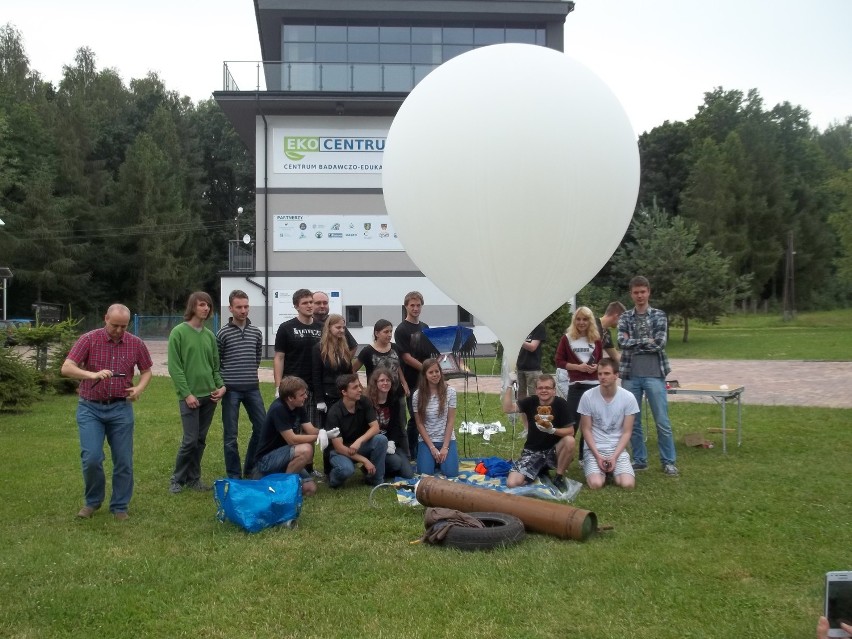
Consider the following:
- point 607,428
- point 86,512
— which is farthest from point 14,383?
point 607,428

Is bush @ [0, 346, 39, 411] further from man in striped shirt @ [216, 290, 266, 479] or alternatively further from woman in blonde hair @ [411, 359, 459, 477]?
woman in blonde hair @ [411, 359, 459, 477]

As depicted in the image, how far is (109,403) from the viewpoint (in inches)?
224

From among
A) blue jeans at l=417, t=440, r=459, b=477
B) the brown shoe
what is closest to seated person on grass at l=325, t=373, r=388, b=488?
blue jeans at l=417, t=440, r=459, b=477

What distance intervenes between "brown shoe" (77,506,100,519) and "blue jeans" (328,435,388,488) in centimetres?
190

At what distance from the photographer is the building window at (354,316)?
23797 mm

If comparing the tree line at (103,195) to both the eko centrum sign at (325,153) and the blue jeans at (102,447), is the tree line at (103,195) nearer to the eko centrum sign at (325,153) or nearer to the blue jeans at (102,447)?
the eko centrum sign at (325,153)

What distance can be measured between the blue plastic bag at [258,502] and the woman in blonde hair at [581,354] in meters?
3.13

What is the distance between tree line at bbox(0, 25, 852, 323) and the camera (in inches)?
1668

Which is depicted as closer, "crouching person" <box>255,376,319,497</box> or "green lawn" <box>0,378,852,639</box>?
"green lawn" <box>0,378,852,639</box>

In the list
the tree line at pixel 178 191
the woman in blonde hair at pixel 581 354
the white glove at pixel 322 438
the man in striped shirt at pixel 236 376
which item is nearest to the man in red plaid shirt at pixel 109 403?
the man in striped shirt at pixel 236 376

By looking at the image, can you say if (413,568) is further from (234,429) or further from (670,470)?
(670,470)

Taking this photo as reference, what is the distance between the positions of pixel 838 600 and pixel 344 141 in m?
21.8

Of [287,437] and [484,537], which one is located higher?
[287,437]

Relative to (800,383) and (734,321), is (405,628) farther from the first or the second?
(734,321)
